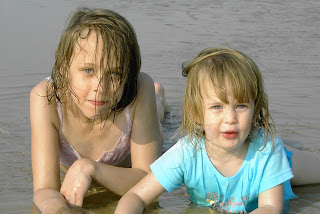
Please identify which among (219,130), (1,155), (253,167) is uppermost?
(219,130)

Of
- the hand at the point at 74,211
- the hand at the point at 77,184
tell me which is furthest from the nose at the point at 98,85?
the hand at the point at 74,211

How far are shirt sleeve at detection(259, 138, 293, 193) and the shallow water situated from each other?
0.43 m

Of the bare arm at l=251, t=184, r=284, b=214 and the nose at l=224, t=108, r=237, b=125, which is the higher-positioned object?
the nose at l=224, t=108, r=237, b=125

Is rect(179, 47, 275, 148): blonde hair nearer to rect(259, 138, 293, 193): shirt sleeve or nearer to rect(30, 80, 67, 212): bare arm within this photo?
rect(259, 138, 293, 193): shirt sleeve

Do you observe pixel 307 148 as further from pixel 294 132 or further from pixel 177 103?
pixel 177 103

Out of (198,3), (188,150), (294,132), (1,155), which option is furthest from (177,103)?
(198,3)

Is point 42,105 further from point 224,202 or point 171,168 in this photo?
point 224,202

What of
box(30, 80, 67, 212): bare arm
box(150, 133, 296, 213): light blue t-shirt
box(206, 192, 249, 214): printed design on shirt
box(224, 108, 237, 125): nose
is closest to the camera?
box(224, 108, 237, 125): nose

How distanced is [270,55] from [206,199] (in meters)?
3.78

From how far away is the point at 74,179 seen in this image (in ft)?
11.2

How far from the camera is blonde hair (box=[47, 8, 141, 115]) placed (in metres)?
3.38

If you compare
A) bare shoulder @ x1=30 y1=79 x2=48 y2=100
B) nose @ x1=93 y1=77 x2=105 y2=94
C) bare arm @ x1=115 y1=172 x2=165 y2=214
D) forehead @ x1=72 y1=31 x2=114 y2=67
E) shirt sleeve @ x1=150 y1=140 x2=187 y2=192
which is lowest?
bare arm @ x1=115 y1=172 x2=165 y2=214

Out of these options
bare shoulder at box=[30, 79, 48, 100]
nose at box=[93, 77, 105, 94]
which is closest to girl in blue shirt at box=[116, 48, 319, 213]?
nose at box=[93, 77, 105, 94]

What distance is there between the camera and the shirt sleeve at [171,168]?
11.1 feet
